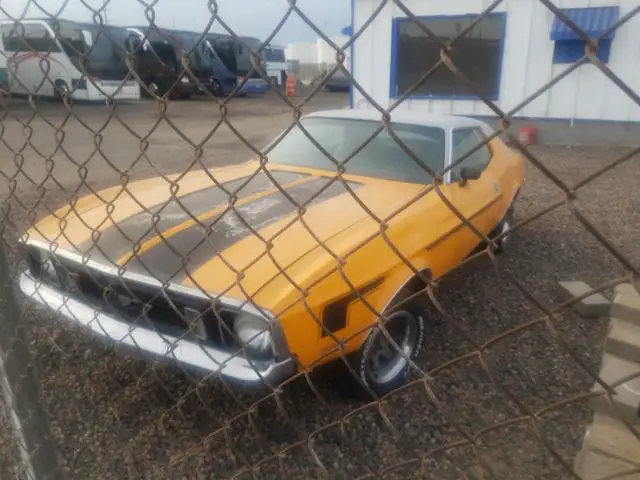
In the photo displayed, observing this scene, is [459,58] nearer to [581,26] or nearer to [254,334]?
[581,26]

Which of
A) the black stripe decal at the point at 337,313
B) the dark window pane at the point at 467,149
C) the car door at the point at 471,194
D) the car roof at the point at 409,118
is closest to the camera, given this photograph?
the black stripe decal at the point at 337,313

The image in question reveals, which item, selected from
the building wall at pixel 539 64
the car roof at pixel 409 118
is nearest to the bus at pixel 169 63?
the car roof at pixel 409 118

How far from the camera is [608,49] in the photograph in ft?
26.5

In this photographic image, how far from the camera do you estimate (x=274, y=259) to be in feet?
5.32

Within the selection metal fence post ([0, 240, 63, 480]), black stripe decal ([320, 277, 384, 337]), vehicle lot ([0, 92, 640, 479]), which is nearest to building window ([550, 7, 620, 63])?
vehicle lot ([0, 92, 640, 479])

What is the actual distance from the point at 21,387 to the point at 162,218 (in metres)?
1.20

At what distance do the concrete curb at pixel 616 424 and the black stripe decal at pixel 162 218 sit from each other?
1427 millimetres

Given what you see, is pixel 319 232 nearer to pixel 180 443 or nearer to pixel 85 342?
pixel 180 443

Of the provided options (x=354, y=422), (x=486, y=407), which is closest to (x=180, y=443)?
(x=354, y=422)

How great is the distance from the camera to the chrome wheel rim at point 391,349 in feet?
8.09

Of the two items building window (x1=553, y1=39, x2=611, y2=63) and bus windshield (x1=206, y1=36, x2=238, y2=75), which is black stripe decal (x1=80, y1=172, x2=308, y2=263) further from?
building window (x1=553, y1=39, x2=611, y2=63)

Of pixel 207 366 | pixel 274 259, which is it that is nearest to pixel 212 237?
pixel 207 366

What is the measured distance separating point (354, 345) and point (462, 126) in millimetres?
2141

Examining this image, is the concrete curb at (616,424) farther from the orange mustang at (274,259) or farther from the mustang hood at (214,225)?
the mustang hood at (214,225)
